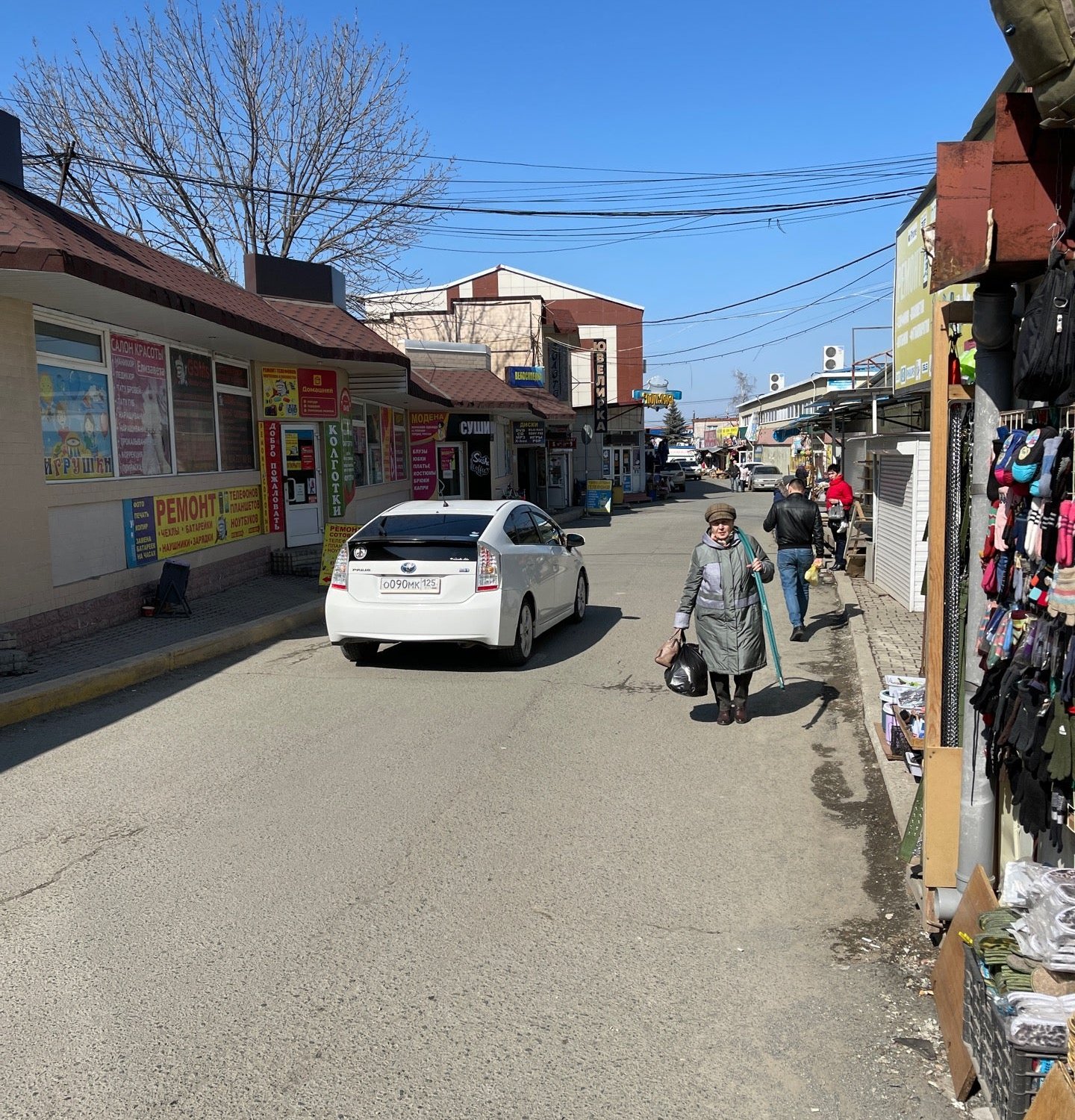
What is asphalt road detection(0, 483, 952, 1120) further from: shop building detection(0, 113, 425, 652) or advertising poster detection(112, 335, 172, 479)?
advertising poster detection(112, 335, 172, 479)

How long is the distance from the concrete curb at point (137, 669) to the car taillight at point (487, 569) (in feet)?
10.1

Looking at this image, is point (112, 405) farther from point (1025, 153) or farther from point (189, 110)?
point (189, 110)

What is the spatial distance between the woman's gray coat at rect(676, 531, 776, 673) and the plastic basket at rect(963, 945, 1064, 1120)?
4.39 metres

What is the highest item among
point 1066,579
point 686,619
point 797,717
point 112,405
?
point 112,405

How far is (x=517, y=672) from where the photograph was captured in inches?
381

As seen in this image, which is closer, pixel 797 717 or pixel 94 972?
pixel 94 972

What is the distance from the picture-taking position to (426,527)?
32.3 feet

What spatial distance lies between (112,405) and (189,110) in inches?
707

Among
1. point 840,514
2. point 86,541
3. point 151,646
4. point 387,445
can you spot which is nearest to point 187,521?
point 86,541

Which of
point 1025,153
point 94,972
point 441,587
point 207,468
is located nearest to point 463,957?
point 94,972

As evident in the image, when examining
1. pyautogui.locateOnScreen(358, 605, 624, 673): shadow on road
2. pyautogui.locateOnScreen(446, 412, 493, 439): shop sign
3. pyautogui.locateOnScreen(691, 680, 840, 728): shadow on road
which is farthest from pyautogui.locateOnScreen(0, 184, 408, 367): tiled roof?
pyautogui.locateOnScreen(446, 412, 493, 439): shop sign

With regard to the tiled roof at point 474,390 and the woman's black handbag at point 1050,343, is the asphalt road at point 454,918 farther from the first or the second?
the tiled roof at point 474,390

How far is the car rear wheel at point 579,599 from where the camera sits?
12203 millimetres

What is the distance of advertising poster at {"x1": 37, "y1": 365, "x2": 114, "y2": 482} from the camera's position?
10.5 meters
